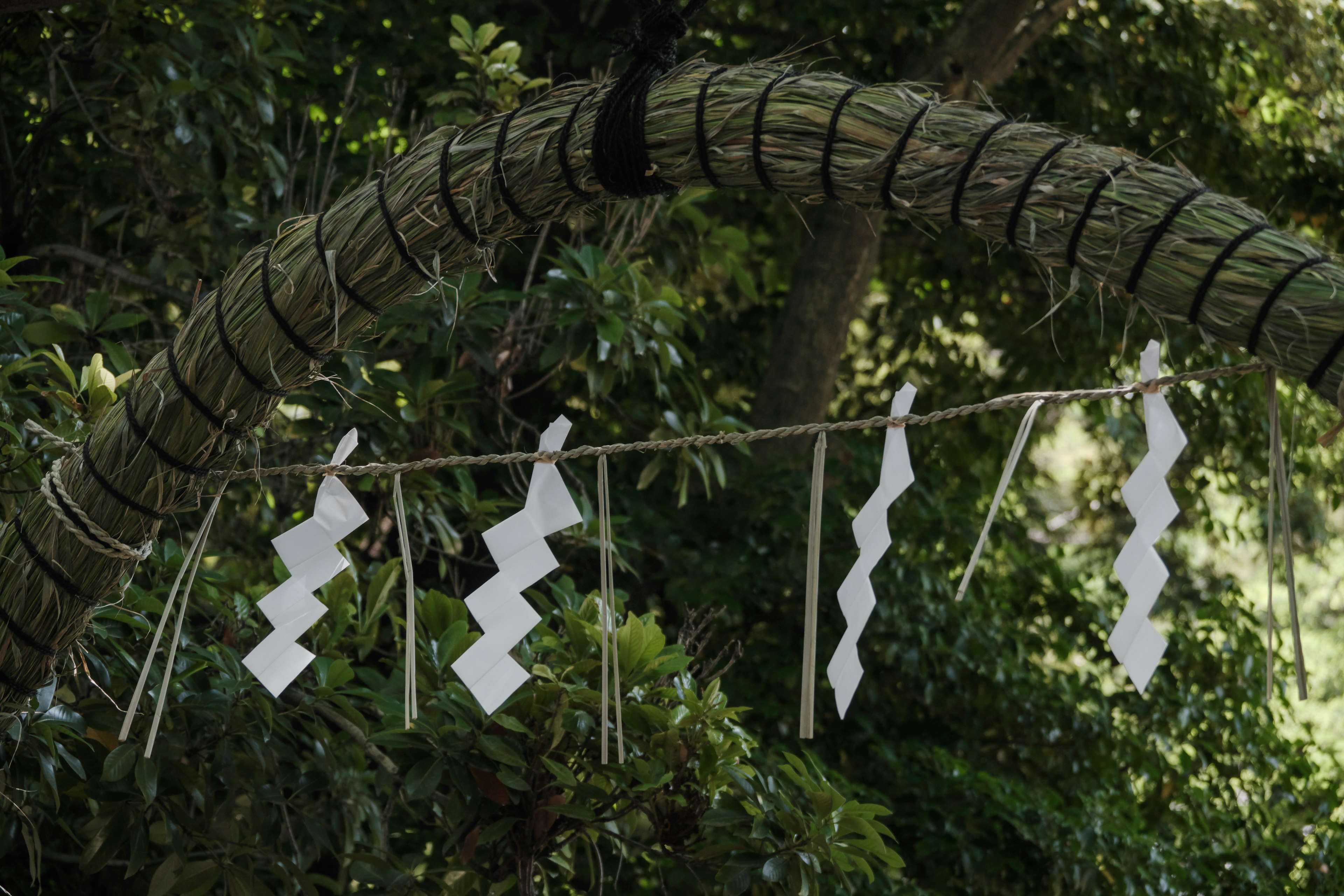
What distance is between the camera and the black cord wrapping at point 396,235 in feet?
3.46

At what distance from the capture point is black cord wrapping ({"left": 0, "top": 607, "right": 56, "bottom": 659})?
4.01ft

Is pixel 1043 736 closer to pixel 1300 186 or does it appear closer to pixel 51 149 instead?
pixel 1300 186

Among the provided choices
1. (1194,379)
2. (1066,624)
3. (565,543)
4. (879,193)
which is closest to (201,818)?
(565,543)

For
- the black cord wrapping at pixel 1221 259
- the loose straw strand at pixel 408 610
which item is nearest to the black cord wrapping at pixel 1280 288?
the black cord wrapping at pixel 1221 259

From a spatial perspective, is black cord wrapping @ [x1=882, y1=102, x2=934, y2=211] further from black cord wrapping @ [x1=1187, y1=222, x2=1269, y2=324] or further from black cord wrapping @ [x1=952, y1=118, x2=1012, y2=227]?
black cord wrapping @ [x1=1187, y1=222, x2=1269, y2=324]

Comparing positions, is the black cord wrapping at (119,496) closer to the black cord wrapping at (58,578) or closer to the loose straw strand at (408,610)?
the black cord wrapping at (58,578)

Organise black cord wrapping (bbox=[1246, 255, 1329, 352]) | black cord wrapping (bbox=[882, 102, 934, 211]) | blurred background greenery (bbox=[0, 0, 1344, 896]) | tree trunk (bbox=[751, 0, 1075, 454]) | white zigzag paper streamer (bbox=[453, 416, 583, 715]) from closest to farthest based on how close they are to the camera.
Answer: black cord wrapping (bbox=[1246, 255, 1329, 352])
black cord wrapping (bbox=[882, 102, 934, 211])
white zigzag paper streamer (bbox=[453, 416, 583, 715])
blurred background greenery (bbox=[0, 0, 1344, 896])
tree trunk (bbox=[751, 0, 1075, 454])

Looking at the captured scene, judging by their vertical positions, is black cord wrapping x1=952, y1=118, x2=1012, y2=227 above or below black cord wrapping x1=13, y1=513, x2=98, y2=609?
Answer: above

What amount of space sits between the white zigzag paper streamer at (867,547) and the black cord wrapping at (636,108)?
33cm

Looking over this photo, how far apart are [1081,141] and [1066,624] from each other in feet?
7.65

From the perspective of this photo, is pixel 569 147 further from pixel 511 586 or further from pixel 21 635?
pixel 21 635

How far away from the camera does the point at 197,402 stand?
1.12 meters

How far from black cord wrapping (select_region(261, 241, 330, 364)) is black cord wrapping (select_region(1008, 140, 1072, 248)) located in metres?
0.63

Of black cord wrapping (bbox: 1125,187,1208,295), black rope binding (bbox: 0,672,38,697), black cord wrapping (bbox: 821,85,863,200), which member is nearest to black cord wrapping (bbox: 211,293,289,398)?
black rope binding (bbox: 0,672,38,697)
